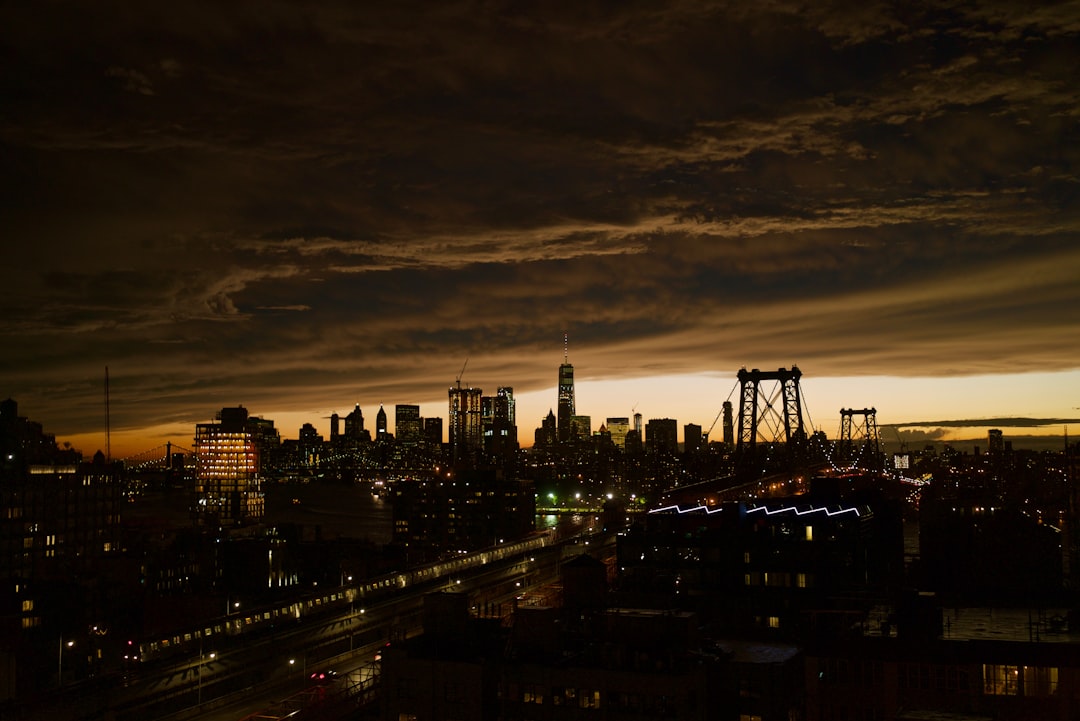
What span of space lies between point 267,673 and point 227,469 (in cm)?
8162

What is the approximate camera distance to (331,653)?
22.6m

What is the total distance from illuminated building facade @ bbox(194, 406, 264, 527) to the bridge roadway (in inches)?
2716

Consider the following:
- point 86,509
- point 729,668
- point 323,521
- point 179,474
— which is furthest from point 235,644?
point 179,474

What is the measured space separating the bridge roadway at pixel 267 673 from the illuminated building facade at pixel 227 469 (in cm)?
6899

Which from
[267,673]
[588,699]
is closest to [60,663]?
Result: [267,673]

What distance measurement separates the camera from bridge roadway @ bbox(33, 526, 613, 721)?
633 inches

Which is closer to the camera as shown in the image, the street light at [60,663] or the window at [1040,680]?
the window at [1040,680]

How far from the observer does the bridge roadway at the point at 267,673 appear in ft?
52.7

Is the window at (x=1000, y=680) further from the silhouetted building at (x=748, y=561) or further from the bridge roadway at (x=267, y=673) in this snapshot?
the bridge roadway at (x=267, y=673)

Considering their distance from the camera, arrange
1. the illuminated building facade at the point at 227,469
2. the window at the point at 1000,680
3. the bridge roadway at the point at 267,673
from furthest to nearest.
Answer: the illuminated building facade at the point at 227,469 < the bridge roadway at the point at 267,673 < the window at the point at 1000,680

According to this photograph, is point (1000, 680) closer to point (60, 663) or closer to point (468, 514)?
point (60, 663)

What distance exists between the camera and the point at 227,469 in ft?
319

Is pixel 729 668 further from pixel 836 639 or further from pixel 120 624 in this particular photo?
pixel 120 624

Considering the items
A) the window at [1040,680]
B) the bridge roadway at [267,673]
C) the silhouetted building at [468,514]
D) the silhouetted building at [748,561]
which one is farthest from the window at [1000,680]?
the silhouetted building at [468,514]
